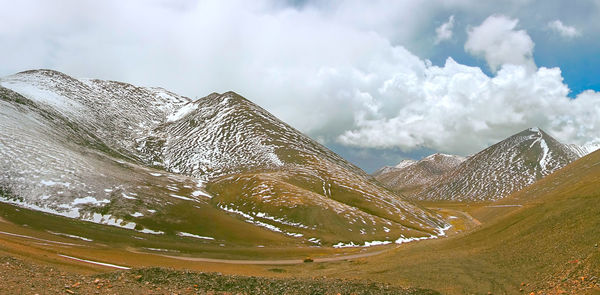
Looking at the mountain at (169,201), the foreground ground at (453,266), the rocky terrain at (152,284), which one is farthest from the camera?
the mountain at (169,201)

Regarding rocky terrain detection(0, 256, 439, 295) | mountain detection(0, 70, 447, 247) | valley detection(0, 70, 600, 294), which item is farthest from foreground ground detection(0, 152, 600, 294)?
mountain detection(0, 70, 447, 247)

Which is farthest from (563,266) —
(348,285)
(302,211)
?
(302,211)

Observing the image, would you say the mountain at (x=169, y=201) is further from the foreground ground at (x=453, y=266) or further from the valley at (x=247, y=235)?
the foreground ground at (x=453, y=266)

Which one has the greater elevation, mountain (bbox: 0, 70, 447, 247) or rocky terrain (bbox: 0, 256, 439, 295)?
mountain (bbox: 0, 70, 447, 247)

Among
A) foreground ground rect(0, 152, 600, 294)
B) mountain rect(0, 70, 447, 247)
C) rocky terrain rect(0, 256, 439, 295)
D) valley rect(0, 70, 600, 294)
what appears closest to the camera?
rocky terrain rect(0, 256, 439, 295)

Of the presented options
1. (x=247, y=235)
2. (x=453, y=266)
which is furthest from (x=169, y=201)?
(x=453, y=266)

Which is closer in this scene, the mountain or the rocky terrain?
the rocky terrain

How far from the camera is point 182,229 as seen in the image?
4665 inches

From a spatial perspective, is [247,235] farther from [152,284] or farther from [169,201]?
[152,284]

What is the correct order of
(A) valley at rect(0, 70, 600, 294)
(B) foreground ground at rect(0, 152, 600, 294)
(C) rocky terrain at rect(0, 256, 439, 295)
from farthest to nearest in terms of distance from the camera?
(A) valley at rect(0, 70, 600, 294), (B) foreground ground at rect(0, 152, 600, 294), (C) rocky terrain at rect(0, 256, 439, 295)

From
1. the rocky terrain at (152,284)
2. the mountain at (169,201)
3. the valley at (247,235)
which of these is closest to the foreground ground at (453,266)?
the rocky terrain at (152,284)

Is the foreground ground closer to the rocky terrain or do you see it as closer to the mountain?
the rocky terrain

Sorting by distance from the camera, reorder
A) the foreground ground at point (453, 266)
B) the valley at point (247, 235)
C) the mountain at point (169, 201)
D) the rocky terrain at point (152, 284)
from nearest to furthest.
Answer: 1. the rocky terrain at point (152, 284)
2. the foreground ground at point (453, 266)
3. the valley at point (247, 235)
4. the mountain at point (169, 201)

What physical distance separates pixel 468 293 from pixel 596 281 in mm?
12065
